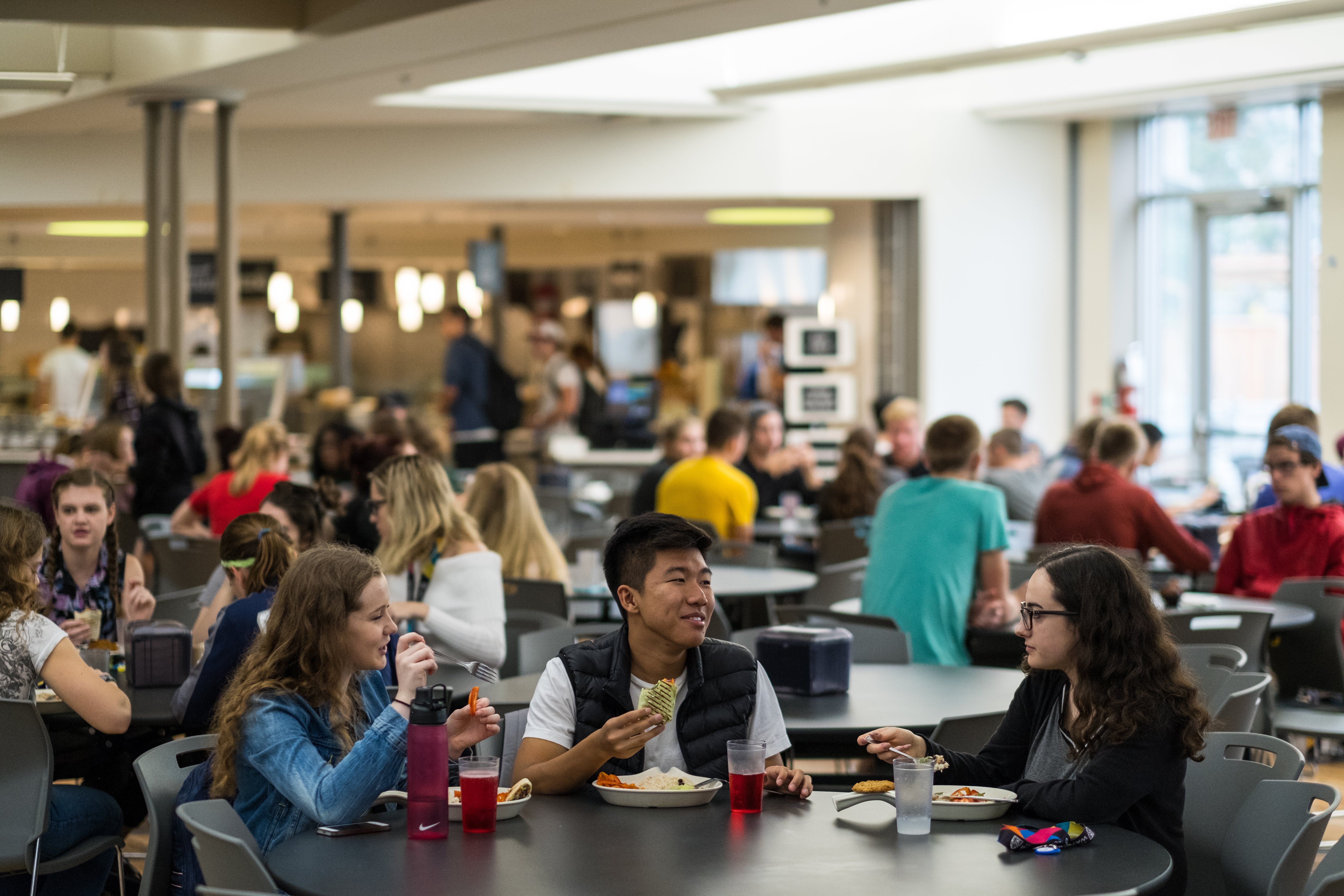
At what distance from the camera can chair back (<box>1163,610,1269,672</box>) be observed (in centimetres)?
448

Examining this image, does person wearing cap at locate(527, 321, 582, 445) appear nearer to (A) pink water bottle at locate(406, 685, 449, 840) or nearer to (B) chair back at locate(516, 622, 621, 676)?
(B) chair back at locate(516, 622, 621, 676)

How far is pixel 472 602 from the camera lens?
13.7 feet

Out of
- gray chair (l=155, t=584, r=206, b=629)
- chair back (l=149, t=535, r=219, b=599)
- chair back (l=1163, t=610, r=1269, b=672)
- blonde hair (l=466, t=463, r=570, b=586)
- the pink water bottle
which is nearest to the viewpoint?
the pink water bottle

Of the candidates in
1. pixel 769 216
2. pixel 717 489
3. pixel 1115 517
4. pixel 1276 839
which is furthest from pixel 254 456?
pixel 769 216

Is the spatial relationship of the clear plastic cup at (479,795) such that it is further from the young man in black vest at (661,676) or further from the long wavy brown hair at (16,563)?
the long wavy brown hair at (16,563)

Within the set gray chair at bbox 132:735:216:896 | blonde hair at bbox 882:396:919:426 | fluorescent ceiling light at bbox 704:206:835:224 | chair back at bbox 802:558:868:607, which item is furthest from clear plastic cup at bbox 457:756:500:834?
fluorescent ceiling light at bbox 704:206:835:224

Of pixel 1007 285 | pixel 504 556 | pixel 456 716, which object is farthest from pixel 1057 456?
pixel 456 716

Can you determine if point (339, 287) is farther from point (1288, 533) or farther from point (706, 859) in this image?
point (706, 859)

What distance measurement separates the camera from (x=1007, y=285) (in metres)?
11.3

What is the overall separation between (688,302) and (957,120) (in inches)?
278

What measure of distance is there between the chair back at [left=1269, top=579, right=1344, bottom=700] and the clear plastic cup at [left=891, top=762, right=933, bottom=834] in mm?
3070

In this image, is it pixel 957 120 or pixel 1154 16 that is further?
pixel 957 120

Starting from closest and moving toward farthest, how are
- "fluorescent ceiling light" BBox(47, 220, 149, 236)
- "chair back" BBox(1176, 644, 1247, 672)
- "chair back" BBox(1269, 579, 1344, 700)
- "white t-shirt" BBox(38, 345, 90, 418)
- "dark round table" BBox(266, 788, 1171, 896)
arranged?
"dark round table" BBox(266, 788, 1171, 896)
"chair back" BBox(1176, 644, 1247, 672)
"chair back" BBox(1269, 579, 1344, 700)
"fluorescent ceiling light" BBox(47, 220, 149, 236)
"white t-shirt" BBox(38, 345, 90, 418)

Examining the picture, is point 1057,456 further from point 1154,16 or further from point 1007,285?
point 1154,16
